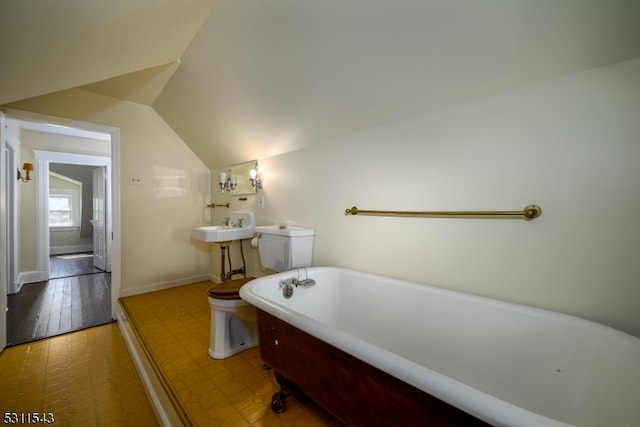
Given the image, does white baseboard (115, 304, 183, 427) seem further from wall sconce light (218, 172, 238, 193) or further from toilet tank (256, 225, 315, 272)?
wall sconce light (218, 172, 238, 193)

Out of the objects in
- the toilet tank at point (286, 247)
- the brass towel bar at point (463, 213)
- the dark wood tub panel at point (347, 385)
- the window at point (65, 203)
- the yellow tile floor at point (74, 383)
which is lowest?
the yellow tile floor at point (74, 383)

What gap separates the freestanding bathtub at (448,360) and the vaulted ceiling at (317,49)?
1053 mm

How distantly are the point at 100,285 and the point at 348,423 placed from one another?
420 cm

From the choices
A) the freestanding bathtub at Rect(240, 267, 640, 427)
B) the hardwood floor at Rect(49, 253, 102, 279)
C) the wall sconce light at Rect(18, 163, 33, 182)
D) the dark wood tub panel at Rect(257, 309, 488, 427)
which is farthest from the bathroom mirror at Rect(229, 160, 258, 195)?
the hardwood floor at Rect(49, 253, 102, 279)

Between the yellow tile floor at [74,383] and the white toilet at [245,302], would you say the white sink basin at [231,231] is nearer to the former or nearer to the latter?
the white toilet at [245,302]

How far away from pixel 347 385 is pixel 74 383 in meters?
1.91

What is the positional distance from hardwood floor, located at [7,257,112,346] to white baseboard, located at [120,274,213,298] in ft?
0.86

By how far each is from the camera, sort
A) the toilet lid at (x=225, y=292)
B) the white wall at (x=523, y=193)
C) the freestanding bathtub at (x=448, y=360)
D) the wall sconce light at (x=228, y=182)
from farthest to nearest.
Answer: the wall sconce light at (x=228, y=182) < the toilet lid at (x=225, y=292) < the white wall at (x=523, y=193) < the freestanding bathtub at (x=448, y=360)

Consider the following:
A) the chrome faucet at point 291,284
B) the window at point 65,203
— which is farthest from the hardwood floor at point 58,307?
the window at point 65,203

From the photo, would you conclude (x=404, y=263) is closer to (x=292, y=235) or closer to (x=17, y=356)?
(x=292, y=235)

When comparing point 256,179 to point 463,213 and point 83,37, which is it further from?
point 463,213

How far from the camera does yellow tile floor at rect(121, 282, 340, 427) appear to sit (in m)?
1.23

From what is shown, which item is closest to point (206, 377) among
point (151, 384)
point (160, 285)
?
point (151, 384)

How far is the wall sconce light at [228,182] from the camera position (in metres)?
2.70
